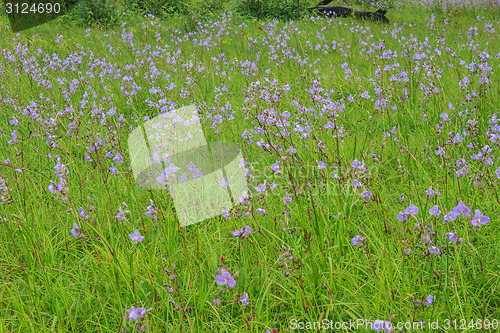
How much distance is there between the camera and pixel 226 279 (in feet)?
4.54

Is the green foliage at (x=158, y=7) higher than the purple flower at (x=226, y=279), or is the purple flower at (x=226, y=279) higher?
the green foliage at (x=158, y=7)

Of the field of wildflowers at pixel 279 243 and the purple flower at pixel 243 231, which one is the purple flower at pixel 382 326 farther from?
the purple flower at pixel 243 231

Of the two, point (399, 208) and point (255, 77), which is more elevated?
point (255, 77)

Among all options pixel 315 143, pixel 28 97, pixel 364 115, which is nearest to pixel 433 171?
pixel 315 143

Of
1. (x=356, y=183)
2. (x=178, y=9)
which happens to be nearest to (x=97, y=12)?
(x=178, y=9)

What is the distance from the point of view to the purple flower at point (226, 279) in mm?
1358

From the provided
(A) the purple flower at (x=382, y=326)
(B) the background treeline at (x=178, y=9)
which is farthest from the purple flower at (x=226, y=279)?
(B) the background treeline at (x=178, y=9)

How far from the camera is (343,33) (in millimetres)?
7262

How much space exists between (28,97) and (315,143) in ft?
12.4

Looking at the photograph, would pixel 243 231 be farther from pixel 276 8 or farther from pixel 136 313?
pixel 276 8

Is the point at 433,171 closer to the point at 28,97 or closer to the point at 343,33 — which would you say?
the point at 28,97

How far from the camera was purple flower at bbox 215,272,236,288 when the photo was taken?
1.36 metres

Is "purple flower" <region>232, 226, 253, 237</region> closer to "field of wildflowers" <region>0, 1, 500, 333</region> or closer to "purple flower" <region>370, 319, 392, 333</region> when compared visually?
"field of wildflowers" <region>0, 1, 500, 333</region>

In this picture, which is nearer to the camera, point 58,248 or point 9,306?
point 9,306
